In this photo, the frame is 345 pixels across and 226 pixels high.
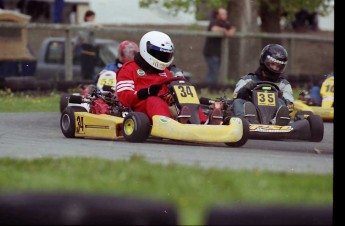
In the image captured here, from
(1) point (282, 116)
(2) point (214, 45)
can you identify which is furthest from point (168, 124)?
(2) point (214, 45)

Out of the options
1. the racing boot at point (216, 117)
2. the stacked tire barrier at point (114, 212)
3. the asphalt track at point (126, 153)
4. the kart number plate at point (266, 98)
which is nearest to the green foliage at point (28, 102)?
the asphalt track at point (126, 153)

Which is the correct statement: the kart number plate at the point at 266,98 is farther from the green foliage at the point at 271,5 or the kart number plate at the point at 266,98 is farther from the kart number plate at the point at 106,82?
the kart number plate at the point at 106,82

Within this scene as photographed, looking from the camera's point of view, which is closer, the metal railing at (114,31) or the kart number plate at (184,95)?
the metal railing at (114,31)

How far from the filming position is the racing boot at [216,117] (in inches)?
197

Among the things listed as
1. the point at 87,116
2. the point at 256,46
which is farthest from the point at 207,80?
the point at 256,46

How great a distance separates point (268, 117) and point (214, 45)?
57 centimetres

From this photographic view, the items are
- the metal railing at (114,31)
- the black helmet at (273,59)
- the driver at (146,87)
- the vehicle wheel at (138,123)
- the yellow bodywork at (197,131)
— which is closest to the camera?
the metal railing at (114,31)

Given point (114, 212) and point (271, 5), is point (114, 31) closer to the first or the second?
point (271, 5)

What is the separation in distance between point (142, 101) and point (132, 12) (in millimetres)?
2189

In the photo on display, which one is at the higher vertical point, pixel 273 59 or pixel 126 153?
pixel 273 59

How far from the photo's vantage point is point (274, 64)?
4.26 metres

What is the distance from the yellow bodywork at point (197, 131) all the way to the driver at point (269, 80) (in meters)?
0.16

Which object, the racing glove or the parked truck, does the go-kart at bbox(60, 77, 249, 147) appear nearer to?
the racing glove

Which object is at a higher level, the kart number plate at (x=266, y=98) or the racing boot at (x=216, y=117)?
the kart number plate at (x=266, y=98)
